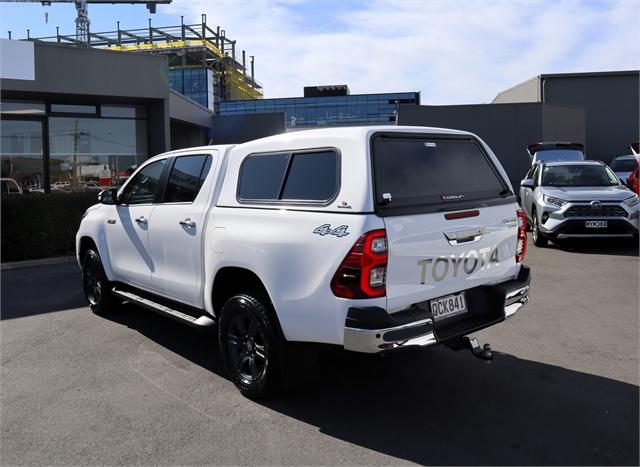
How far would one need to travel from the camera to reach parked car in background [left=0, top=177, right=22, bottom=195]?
13344mm

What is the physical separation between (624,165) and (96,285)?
21.0 metres

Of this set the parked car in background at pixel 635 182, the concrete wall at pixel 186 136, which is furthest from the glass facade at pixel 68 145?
the parked car in background at pixel 635 182

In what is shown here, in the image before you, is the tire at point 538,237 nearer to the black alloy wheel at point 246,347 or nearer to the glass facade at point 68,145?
the black alloy wheel at point 246,347

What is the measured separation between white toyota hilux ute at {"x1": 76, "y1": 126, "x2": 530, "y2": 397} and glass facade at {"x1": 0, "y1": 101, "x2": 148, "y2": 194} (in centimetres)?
1061

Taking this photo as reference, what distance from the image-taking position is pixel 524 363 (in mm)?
4707

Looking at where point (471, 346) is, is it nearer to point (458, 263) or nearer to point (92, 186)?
point (458, 263)

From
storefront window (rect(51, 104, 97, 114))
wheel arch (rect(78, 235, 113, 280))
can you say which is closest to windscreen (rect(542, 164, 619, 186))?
wheel arch (rect(78, 235, 113, 280))

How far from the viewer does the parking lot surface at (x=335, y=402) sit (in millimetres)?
3338

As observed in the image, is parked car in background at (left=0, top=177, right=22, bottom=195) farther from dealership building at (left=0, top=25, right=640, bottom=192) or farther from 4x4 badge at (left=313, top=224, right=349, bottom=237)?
4x4 badge at (left=313, top=224, right=349, bottom=237)

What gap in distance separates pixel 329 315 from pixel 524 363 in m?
2.17

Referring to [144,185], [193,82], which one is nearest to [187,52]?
[193,82]

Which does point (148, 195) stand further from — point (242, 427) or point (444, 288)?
point (444, 288)

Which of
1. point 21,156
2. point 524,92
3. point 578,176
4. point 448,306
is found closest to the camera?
point 448,306

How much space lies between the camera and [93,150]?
1495 centimetres
